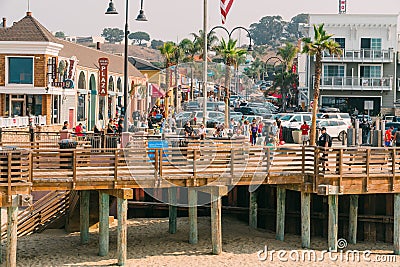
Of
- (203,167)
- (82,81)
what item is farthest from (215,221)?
(82,81)

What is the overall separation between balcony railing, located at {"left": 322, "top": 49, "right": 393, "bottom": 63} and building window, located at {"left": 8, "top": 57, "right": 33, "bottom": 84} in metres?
29.8

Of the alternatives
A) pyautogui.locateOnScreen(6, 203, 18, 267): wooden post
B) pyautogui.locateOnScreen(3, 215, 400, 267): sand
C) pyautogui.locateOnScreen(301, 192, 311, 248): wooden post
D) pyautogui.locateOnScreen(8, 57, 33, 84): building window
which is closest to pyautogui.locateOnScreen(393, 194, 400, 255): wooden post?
pyautogui.locateOnScreen(3, 215, 400, 267): sand

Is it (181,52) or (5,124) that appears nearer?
(5,124)

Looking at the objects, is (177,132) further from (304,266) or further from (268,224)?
(304,266)

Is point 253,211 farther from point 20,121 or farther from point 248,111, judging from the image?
point 248,111

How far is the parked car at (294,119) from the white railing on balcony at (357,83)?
19.0 meters

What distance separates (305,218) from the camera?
2536 centimetres

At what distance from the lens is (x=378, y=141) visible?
3534 cm

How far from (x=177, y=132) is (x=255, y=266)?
9.25 m

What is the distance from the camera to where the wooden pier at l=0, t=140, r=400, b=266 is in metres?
22.1

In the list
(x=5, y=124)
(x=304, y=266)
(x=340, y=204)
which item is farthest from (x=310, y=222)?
(x=5, y=124)

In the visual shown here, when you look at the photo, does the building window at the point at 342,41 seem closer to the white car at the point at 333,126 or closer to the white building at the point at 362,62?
the white building at the point at 362,62

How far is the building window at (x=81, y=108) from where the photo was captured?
4919 cm

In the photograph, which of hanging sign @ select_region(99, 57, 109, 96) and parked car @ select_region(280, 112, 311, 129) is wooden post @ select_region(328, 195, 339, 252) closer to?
parked car @ select_region(280, 112, 311, 129)
